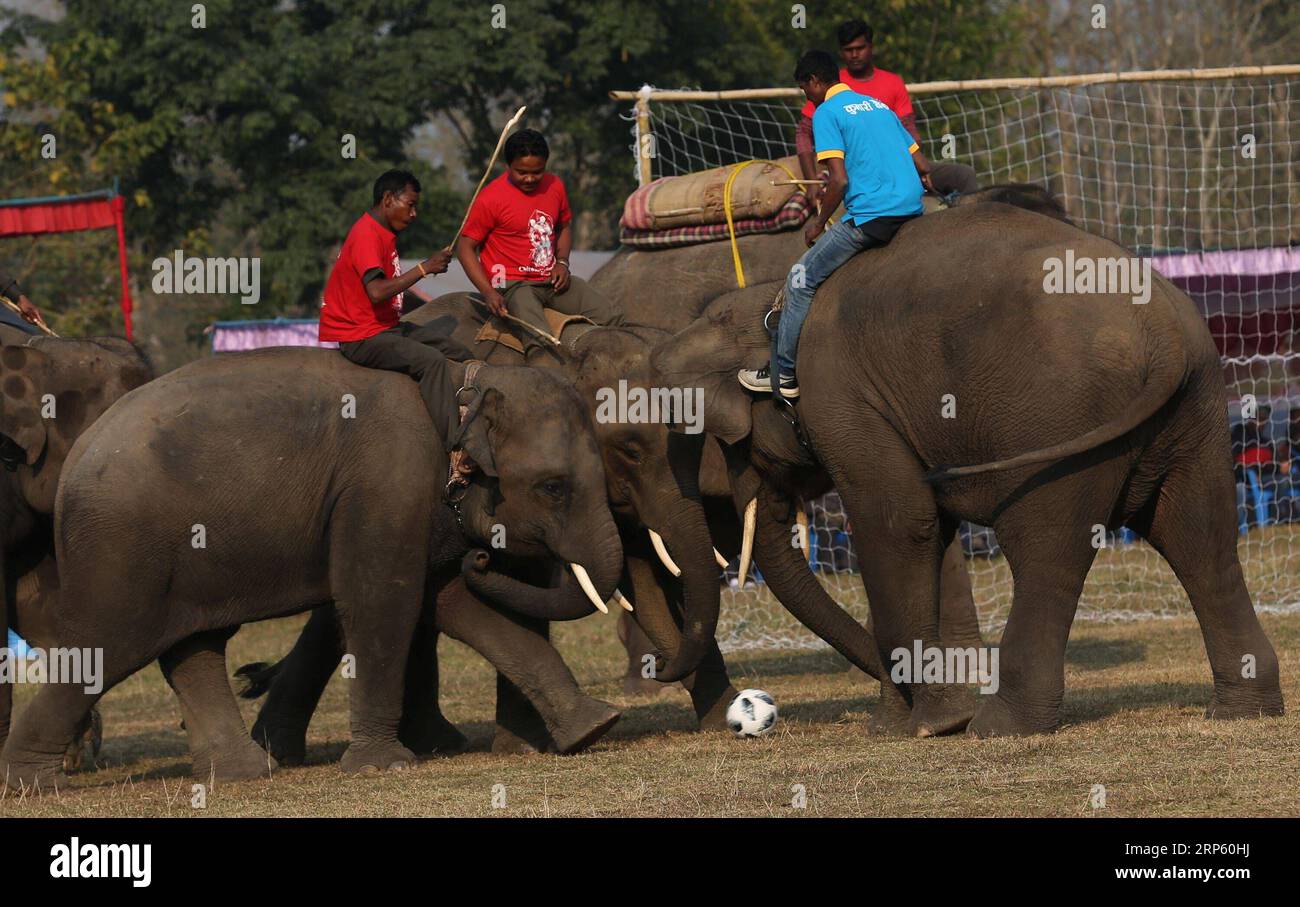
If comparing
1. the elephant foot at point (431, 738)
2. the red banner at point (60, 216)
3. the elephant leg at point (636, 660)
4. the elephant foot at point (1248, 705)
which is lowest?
the elephant leg at point (636, 660)

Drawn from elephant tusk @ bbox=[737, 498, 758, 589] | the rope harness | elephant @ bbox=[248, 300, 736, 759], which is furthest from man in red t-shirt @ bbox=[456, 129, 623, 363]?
elephant tusk @ bbox=[737, 498, 758, 589]

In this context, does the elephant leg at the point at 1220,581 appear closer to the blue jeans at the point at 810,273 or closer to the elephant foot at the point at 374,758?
the blue jeans at the point at 810,273

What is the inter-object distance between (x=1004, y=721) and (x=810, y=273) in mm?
2300

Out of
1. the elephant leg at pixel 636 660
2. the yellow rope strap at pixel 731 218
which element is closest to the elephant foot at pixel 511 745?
the elephant leg at pixel 636 660

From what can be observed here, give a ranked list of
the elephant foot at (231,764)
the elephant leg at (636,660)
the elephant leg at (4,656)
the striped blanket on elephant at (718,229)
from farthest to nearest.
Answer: the elephant leg at (636,660) < the striped blanket on elephant at (718,229) < the elephant leg at (4,656) < the elephant foot at (231,764)

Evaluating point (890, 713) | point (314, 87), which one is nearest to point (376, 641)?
point (890, 713)

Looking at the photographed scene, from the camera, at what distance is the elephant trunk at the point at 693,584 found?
10.3 meters

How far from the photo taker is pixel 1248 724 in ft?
29.5

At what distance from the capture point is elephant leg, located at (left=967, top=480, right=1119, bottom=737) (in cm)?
902

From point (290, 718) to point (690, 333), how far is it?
298 cm

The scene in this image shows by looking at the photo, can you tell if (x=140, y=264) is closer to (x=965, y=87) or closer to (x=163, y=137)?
(x=163, y=137)

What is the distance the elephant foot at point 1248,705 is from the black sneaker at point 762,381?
2.45 meters

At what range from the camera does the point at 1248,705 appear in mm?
9328

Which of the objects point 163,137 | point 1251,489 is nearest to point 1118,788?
point 1251,489
